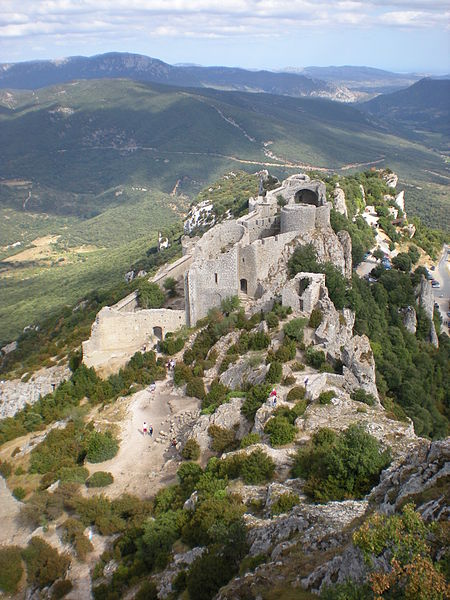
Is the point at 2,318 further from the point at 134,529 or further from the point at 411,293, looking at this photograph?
the point at 134,529

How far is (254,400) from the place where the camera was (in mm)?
23109

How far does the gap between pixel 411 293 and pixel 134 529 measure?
98.0ft

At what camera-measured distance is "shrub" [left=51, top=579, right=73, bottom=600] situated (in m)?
18.3

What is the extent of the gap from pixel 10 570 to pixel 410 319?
29.7 m

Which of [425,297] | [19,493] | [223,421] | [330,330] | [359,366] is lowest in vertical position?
[19,493]

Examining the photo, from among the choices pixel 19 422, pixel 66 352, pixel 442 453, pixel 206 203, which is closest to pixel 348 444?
pixel 442 453

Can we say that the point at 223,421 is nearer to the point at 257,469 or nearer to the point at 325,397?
the point at 325,397

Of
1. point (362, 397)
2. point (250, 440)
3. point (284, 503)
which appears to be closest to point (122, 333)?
point (250, 440)

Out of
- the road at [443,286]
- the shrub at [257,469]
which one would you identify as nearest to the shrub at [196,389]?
the shrub at [257,469]

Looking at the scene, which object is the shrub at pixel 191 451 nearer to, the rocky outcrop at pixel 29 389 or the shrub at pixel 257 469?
the shrub at pixel 257 469

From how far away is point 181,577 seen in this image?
14.8 meters

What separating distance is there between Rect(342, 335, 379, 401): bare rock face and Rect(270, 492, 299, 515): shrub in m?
9.33

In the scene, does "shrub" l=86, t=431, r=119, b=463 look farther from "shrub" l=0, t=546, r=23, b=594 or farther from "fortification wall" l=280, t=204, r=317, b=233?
"fortification wall" l=280, t=204, r=317, b=233

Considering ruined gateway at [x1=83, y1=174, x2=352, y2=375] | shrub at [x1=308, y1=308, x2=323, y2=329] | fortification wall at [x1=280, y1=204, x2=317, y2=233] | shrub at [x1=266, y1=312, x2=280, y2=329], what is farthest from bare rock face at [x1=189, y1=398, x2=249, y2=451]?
fortification wall at [x1=280, y1=204, x2=317, y2=233]
